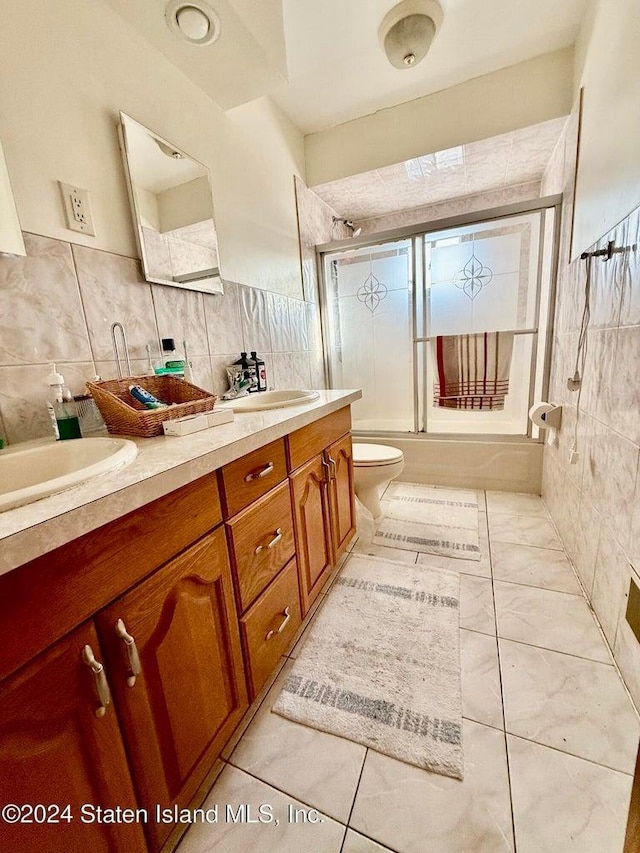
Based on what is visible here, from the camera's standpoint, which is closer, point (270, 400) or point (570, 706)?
point (570, 706)

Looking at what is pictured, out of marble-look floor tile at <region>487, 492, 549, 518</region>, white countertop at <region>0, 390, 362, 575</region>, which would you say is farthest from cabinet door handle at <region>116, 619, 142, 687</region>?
marble-look floor tile at <region>487, 492, 549, 518</region>

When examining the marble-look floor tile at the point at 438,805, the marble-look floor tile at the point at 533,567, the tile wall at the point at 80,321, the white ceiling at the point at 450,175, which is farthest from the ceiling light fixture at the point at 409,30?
the marble-look floor tile at the point at 438,805

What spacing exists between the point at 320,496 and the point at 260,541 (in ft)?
1.35

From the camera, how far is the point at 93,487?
0.52 metres

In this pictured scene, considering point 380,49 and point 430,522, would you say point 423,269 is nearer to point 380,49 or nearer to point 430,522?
point 380,49

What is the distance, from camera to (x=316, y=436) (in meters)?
1.21

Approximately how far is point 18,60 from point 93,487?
1.11 meters

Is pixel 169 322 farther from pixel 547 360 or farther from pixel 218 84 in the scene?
pixel 547 360

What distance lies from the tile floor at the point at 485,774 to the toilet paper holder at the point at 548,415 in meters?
0.93

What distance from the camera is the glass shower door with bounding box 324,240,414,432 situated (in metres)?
2.35

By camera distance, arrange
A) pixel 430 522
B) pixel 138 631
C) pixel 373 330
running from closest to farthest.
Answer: pixel 138 631 → pixel 430 522 → pixel 373 330

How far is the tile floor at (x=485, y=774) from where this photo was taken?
70 centimetres

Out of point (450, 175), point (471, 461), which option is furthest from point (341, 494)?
point (450, 175)

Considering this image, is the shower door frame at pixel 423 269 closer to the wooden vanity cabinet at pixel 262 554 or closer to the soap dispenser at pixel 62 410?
the wooden vanity cabinet at pixel 262 554
